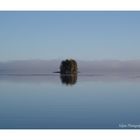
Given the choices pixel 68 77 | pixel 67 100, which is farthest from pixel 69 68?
pixel 67 100

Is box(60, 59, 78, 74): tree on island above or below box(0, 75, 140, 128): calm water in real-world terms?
above

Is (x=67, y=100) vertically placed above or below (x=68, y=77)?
below

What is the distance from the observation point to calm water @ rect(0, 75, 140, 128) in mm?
6000

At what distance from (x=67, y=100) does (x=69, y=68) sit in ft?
0.66

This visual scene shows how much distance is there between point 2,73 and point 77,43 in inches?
19.2

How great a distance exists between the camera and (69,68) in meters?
6.00

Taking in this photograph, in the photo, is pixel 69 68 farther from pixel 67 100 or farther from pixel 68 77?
pixel 67 100

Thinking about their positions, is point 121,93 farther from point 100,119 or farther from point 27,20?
point 27,20

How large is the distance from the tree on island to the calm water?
4cm

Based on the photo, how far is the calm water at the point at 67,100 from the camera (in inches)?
236

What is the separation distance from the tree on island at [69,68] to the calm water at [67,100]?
0.14 feet

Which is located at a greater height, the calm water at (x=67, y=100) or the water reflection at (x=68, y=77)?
the water reflection at (x=68, y=77)

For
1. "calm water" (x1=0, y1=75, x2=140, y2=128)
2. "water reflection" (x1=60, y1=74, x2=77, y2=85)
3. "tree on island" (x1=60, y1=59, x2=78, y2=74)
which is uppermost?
"tree on island" (x1=60, y1=59, x2=78, y2=74)

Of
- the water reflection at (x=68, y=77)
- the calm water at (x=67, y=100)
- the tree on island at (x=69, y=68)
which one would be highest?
the tree on island at (x=69, y=68)
